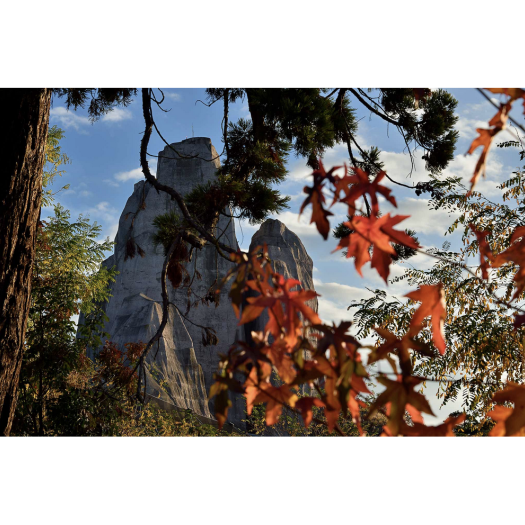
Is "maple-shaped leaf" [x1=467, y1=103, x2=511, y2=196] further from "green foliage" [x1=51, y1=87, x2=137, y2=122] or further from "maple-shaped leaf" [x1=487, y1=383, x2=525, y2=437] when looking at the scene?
"green foliage" [x1=51, y1=87, x2=137, y2=122]

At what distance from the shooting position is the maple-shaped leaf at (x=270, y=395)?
2.30 ft

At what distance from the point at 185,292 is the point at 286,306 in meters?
14.7

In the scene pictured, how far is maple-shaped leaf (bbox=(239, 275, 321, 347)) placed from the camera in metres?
0.68

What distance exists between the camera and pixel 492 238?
3.93 metres

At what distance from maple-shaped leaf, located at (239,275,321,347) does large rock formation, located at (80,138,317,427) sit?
473 inches

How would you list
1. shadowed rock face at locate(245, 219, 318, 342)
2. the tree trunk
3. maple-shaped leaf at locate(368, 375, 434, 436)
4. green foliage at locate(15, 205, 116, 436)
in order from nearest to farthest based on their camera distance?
maple-shaped leaf at locate(368, 375, 434, 436) → the tree trunk → green foliage at locate(15, 205, 116, 436) → shadowed rock face at locate(245, 219, 318, 342)

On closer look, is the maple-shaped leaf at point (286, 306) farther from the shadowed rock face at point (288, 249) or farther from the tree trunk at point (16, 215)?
the shadowed rock face at point (288, 249)

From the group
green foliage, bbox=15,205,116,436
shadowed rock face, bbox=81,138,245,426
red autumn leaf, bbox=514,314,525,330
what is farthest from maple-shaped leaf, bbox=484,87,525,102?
shadowed rock face, bbox=81,138,245,426

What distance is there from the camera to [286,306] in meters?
0.69

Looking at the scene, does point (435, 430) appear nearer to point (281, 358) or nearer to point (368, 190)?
point (281, 358)

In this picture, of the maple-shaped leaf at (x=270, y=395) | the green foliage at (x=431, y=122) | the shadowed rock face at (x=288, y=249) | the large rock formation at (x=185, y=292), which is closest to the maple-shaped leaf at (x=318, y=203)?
the maple-shaped leaf at (x=270, y=395)

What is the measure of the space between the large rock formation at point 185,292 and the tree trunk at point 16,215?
10954mm

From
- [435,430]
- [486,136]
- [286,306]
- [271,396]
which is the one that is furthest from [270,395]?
[486,136]
